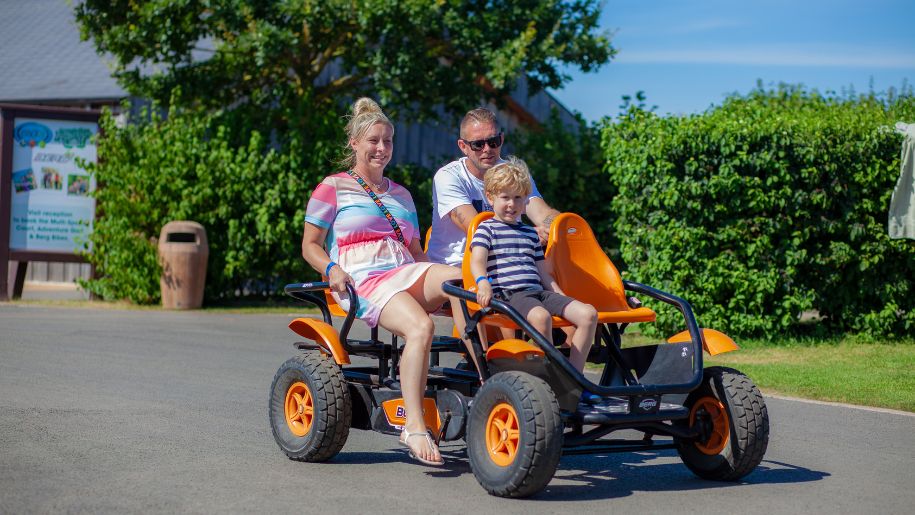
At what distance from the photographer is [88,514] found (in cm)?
499

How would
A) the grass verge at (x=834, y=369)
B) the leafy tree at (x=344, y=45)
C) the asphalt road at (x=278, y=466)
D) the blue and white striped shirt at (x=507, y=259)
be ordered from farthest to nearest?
the leafy tree at (x=344, y=45)
the grass verge at (x=834, y=369)
the blue and white striped shirt at (x=507, y=259)
the asphalt road at (x=278, y=466)

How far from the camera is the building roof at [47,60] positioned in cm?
2253

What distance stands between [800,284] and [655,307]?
1509mm

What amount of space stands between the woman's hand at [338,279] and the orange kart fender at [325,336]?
13.5 inches

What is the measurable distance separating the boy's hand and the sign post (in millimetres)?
13558

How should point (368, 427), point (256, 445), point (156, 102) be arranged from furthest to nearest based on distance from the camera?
point (156, 102)
point (256, 445)
point (368, 427)

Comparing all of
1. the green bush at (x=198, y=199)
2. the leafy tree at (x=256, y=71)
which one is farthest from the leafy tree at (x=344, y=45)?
the green bush at (x=198, y=199)

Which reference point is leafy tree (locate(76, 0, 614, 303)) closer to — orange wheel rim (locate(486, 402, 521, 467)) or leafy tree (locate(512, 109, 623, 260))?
leafy tree (locate(512, 109, 623, 260))

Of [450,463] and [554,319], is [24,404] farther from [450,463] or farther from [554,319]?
[554,319]

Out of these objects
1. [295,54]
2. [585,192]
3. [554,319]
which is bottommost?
[554,319]

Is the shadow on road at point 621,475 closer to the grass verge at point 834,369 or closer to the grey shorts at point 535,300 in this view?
the grey shorts at point 535,300

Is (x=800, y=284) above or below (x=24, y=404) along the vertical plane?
above

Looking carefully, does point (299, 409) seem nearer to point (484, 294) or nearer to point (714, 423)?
point (484, 294)

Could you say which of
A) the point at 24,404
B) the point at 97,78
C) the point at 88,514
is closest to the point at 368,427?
the point at 88,514
